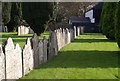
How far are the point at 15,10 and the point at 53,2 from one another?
43.3 ft

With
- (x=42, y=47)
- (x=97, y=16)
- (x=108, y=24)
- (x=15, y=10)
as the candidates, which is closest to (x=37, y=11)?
(x=108, y=24)

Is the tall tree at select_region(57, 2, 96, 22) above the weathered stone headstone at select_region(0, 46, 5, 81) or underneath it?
above

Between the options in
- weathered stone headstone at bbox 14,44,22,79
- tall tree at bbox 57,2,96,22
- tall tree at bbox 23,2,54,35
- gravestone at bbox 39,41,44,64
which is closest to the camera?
weathered stone headstone at bbox 14,44,22,79

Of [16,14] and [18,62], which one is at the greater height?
[16,14]

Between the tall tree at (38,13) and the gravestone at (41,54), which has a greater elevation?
the tall tree at (38,13)

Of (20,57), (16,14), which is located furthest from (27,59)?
(16,14)

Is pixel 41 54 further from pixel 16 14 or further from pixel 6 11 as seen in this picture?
pixel 16 14

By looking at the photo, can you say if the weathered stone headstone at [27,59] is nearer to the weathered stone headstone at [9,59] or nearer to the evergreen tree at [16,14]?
the weathered stone headstone at [9,59]

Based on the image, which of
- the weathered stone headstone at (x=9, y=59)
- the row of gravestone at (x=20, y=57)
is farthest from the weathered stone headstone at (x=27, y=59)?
the weathered stone headstone at (x=9, y=59)

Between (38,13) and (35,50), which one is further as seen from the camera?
(38,13)

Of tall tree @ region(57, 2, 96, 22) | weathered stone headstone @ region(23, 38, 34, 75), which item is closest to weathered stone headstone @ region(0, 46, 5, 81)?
weathered stone headstone @ region(23, 38, 34, 75)

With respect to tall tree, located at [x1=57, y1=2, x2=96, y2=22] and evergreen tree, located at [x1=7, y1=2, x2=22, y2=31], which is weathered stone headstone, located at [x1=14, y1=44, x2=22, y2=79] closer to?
evergreen tree, located at [x1=7, y1=2, x2=22, y2=31]

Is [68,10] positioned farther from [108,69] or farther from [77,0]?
[108,69]

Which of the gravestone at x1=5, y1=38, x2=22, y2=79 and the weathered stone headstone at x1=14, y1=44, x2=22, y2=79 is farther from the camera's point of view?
the weathered stone headstone at x1=14, y1=44, x2=22, y2=79
